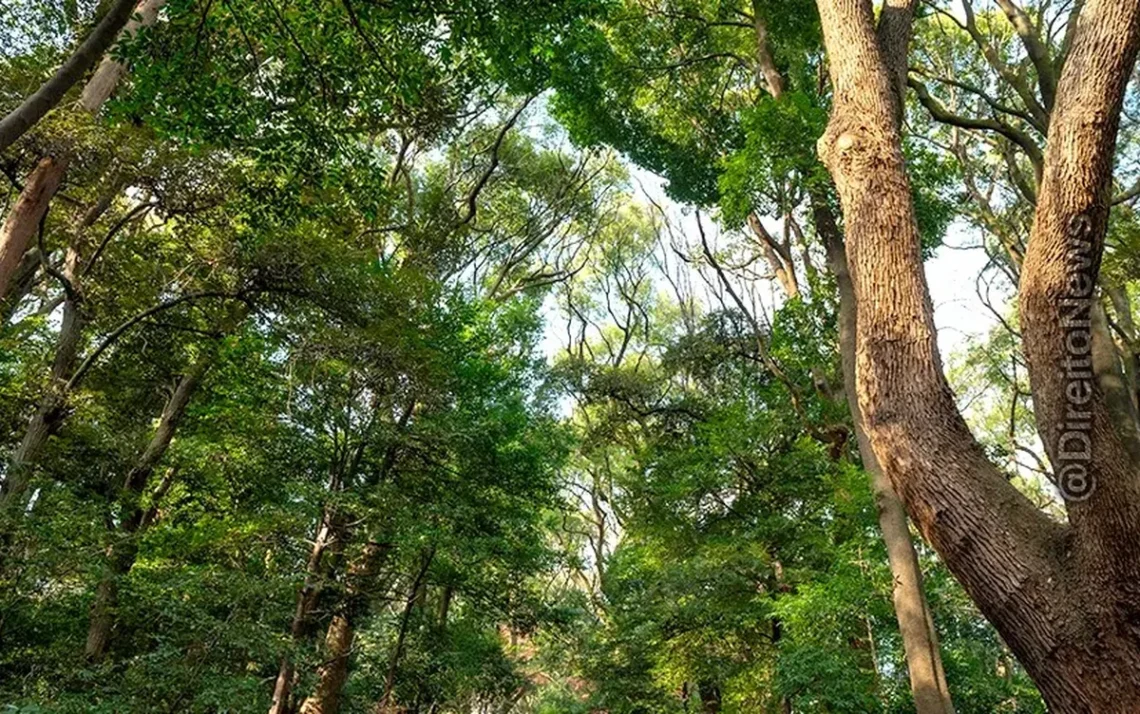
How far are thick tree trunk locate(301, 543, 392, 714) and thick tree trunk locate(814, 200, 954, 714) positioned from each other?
5.20 metres

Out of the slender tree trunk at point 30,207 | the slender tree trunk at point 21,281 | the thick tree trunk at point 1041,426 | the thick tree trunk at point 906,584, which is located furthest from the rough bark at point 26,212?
the thick tree trunk at point 906,584

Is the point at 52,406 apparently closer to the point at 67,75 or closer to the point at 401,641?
the point at 67,75

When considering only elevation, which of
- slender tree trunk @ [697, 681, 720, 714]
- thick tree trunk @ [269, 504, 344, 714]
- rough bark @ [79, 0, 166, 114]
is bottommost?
slender tree trunk @ [697, 681, 720, 714]

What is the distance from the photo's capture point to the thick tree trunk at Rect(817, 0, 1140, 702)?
4.99 feet

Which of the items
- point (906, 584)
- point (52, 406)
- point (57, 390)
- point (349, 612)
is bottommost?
point (349, 612)

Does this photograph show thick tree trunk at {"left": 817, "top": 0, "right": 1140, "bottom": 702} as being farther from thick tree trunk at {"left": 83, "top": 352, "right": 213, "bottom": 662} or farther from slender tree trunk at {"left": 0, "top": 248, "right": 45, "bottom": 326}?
slender tree trunk at {"left": 0, "top": 248, "right": 45, "bottom": 326}

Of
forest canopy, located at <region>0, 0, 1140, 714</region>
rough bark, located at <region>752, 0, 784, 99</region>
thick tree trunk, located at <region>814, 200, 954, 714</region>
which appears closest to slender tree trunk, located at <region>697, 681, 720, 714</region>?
forest canopy, located at <region>0, 0, 1140, 714</region>

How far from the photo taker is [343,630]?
776 cm

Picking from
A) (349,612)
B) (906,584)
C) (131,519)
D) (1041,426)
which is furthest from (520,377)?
(1041,426)

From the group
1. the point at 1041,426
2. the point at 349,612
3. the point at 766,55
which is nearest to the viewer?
the point at 1041,426

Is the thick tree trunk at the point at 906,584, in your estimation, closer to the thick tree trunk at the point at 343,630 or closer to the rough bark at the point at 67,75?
the rough bark at the point at 67,75

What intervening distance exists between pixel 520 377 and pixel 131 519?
5.05 m

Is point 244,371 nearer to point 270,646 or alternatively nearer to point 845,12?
point 270,646

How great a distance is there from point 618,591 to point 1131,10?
33.8 ft
